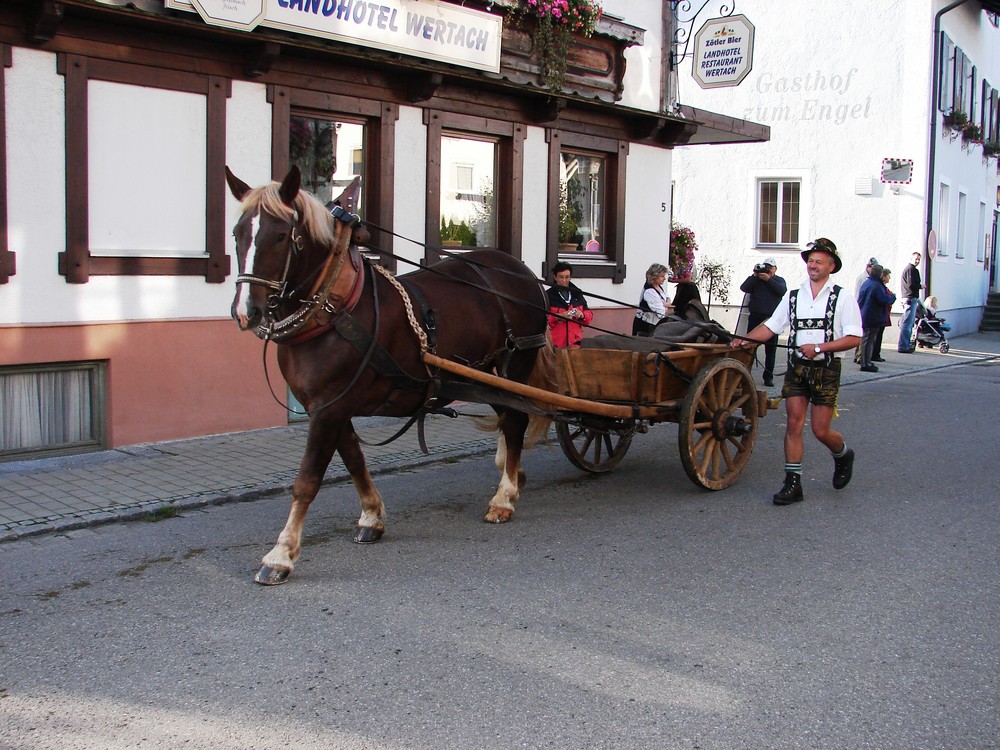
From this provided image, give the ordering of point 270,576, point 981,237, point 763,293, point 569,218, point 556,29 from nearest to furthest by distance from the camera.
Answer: point 270,576 < point 556,29 < point 569,218 < point 763,293 < point 981,237

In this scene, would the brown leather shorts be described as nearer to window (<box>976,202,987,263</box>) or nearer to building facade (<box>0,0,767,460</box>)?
building facade (<box>0,0,767,460</box>)

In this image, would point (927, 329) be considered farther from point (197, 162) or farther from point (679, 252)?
point (197, 162)

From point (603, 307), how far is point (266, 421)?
4.93 m

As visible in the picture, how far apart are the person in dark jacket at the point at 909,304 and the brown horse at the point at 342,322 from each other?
625 inches

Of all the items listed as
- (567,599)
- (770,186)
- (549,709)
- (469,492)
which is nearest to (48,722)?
(549,709)

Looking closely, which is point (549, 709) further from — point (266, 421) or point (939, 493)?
point (266, 421)

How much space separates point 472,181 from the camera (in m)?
11.5

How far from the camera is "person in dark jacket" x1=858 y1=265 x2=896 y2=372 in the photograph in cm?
1648

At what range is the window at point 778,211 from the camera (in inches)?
918

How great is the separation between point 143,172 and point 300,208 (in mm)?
4191

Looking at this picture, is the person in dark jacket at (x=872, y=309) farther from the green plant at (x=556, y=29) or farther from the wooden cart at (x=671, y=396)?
the wooden cart at (x=671, y=396)

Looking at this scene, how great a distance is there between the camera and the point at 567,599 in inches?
191

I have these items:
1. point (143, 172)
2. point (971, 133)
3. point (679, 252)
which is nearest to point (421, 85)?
point (143, 172)

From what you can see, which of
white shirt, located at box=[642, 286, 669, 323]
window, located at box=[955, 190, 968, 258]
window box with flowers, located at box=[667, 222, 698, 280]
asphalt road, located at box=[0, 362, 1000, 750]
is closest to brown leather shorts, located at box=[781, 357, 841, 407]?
asphalt road, located at box=[0, 362, 1000, 750]
